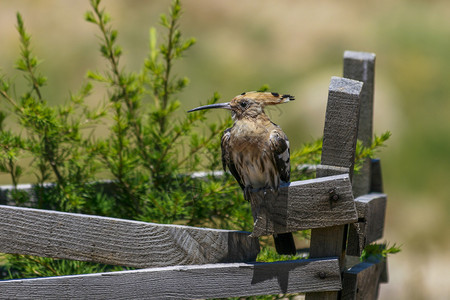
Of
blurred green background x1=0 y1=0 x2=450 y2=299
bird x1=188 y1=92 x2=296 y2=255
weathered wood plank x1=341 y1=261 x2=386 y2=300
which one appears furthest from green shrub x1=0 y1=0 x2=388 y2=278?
blurred green background x1=0 y1=0 x2=450 y2=299

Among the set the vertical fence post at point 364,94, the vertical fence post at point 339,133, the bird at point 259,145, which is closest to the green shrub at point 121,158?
the vertical fence post at point 364,94

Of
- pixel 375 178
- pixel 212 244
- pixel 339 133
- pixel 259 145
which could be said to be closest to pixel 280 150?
pixel 259 145

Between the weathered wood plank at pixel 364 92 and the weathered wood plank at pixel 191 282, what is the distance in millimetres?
890

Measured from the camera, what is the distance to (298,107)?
766 cm

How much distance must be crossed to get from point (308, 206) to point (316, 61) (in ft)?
22.1

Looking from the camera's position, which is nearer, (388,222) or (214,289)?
(214,289)

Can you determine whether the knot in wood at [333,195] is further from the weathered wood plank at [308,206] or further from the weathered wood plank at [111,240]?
the weathered wood plank at [111,240]

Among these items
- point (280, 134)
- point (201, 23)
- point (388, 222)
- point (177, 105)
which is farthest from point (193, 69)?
point (280, 134)

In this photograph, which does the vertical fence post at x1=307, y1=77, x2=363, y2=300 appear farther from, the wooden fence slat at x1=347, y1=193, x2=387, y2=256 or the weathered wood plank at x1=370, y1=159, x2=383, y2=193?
Result: the weathered wood plank at x1=370, y1=159, x2=383, y2=193

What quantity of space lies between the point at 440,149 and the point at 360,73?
14.0 ft

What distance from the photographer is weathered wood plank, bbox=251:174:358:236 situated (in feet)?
6.60

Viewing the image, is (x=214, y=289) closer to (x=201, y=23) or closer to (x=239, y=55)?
(x=239, y=55)

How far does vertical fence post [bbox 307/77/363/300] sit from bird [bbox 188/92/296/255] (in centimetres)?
26

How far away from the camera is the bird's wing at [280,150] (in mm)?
2344
